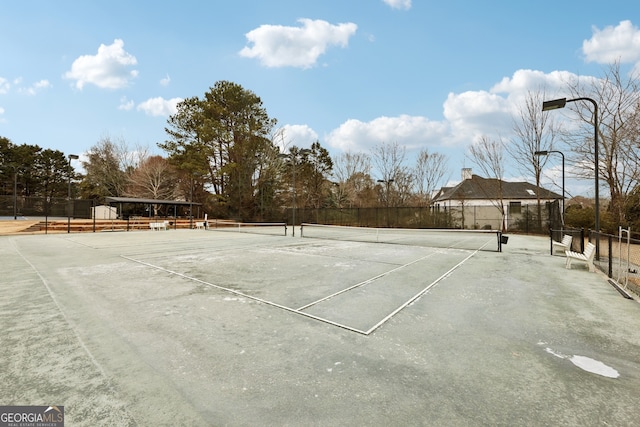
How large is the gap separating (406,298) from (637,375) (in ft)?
9.20

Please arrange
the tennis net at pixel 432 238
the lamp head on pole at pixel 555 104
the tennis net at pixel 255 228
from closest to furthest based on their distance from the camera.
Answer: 1. the lamp head on pole at pixel 555 104
2. the tennis net at pixel 432 238
3. the tennis net at pixel 255 228

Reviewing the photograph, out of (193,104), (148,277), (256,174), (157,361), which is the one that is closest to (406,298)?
(157,361)

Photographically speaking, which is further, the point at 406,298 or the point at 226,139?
the point at 226,139

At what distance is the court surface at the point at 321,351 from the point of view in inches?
Result: 86.4

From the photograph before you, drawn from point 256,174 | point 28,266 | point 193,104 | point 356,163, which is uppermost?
point 193,104

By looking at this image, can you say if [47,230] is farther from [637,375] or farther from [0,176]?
[0,176]

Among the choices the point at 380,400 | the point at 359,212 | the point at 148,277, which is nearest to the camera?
the point at 380,400

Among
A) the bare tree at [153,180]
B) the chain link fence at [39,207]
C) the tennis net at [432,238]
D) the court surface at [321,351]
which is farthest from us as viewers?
the bare tree at [153,180]

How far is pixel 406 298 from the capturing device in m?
5.08

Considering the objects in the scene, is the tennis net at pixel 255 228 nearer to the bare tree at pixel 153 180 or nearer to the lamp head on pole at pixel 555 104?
the bare tree at pixel 153 180

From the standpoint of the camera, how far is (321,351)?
312 centimetres

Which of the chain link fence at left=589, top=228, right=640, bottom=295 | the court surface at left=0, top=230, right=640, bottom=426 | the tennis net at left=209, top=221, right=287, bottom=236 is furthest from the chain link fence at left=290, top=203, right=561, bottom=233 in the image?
the court surface at left=0, top=230, right=640, bottom=426

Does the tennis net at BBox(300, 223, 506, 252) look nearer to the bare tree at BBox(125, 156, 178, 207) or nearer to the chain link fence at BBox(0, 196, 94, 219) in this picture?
the chain link fence at BBox(0, 196, 94, 219)

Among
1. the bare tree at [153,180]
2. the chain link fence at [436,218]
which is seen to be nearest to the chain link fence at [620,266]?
the chain link fence at [436,218]
